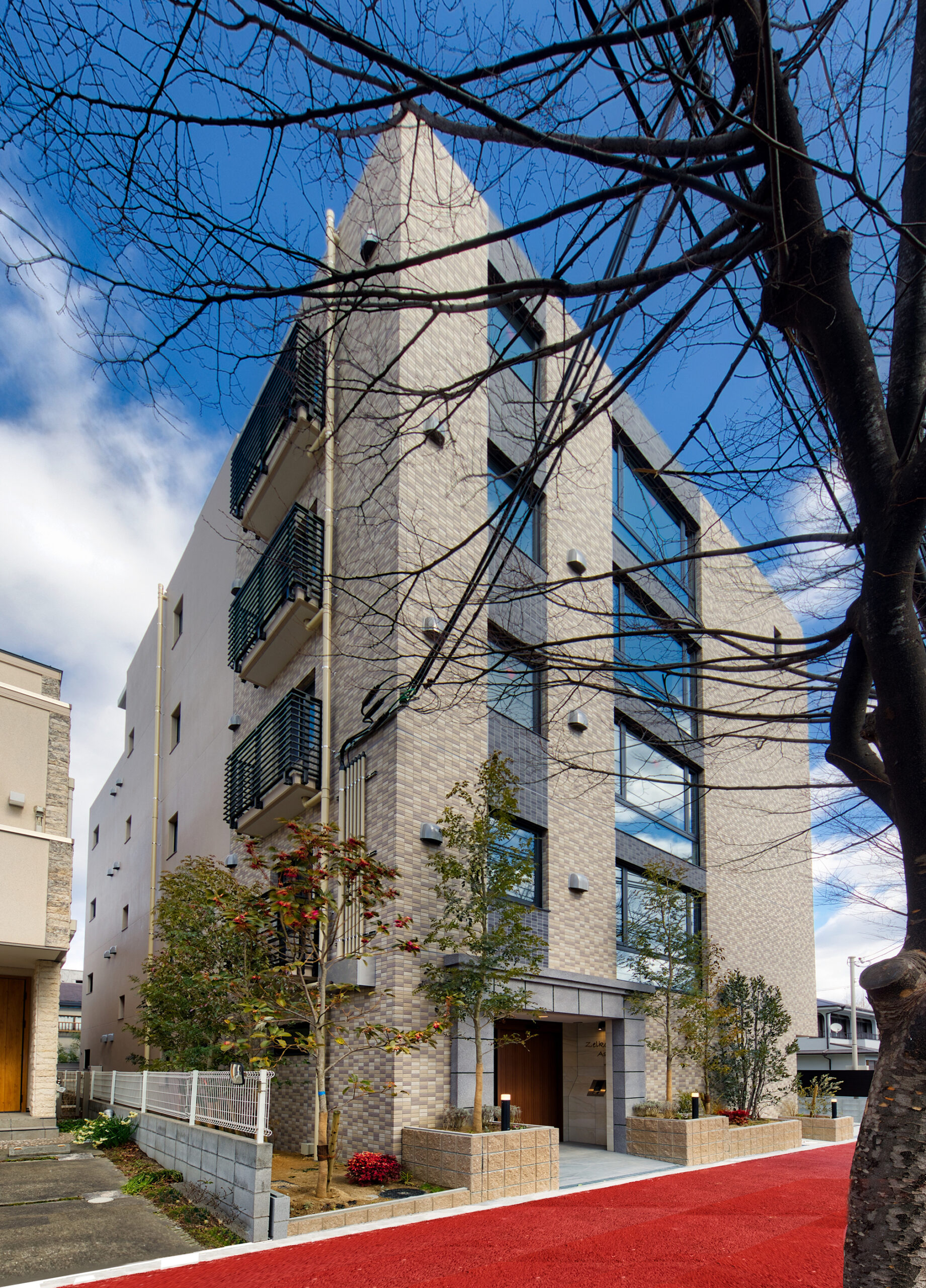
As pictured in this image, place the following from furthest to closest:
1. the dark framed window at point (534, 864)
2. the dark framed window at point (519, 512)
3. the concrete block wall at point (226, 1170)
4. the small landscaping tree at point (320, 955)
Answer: the dark framed window at point (519, 512), the dark framed window at point (534, 864), the small landscaping tree at point (320, 955), the concrete block wall at point (226, 1170)

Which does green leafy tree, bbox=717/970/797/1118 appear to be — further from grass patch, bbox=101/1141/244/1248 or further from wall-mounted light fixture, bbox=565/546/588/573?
grass patch, bbox=101/1141/244/1248

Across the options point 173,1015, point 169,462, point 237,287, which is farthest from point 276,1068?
point 237,287

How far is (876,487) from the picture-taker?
4.35 meters

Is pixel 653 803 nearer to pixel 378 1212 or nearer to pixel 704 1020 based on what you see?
pixel 704 1020

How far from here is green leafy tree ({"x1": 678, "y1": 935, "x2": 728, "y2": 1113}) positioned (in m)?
16.2

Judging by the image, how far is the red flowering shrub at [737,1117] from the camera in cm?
1641

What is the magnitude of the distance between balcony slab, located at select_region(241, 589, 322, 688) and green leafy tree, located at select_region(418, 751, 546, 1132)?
386 centimetres

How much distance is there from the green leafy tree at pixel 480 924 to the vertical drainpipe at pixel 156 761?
1119cm

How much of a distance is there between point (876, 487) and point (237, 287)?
9.53ft

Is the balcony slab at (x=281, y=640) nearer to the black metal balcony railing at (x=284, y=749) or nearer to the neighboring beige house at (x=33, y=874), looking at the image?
the black metal balcony railing at (x=284, y=749)

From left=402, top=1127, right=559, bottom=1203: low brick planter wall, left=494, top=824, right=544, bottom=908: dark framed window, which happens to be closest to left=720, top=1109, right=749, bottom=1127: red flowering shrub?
left=494, top=824, right=544, bottom=908: dark framed window

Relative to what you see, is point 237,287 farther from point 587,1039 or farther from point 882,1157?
point 587,1039

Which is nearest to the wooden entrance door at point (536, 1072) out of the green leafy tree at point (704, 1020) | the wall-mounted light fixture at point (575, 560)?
the green leafy tree at point (704, 1020)

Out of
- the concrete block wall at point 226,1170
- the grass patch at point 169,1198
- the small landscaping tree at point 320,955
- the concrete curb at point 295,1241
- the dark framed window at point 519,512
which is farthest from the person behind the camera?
the dark framed window at point 519,512
